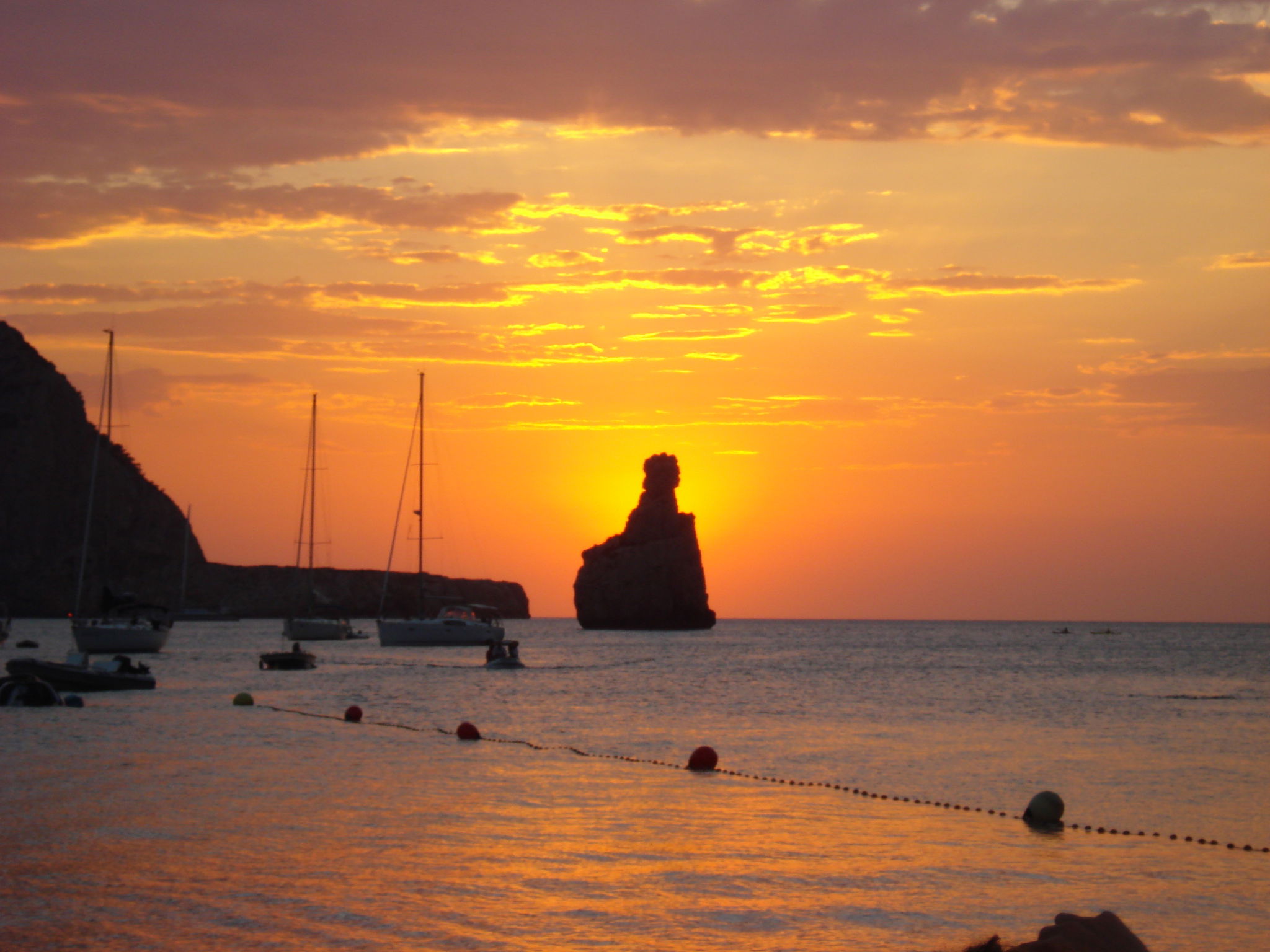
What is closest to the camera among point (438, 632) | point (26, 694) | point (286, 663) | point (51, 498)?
point (26, 694)

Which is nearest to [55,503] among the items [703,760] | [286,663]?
[286,663]

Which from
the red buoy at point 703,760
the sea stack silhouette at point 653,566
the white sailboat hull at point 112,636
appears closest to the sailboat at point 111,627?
the white sailboat hull at point 112,636

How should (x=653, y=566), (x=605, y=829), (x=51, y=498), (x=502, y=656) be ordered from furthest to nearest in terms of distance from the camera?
(x=653, y=566), (x=51, y=498), (x=502, y=656), (x=605, y=829)

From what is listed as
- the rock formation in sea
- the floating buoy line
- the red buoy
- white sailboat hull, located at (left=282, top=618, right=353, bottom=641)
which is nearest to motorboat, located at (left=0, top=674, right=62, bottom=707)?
the floating buoy line

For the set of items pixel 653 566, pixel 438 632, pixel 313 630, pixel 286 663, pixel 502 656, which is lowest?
pixel 313 630

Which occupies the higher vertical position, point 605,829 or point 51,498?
point 51,498

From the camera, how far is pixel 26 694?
35969 millimetres

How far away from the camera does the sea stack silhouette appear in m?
161

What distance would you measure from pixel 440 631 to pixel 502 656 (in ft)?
74.6

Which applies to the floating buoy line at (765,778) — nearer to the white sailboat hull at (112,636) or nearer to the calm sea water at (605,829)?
the calm sea water at (605,829)

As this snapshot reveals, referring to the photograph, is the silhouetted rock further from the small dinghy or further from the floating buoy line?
the floating buoy line

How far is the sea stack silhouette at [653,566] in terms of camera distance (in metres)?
161

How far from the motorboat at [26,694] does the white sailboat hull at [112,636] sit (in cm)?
3477

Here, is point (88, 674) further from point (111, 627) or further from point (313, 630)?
point (313, 630)
